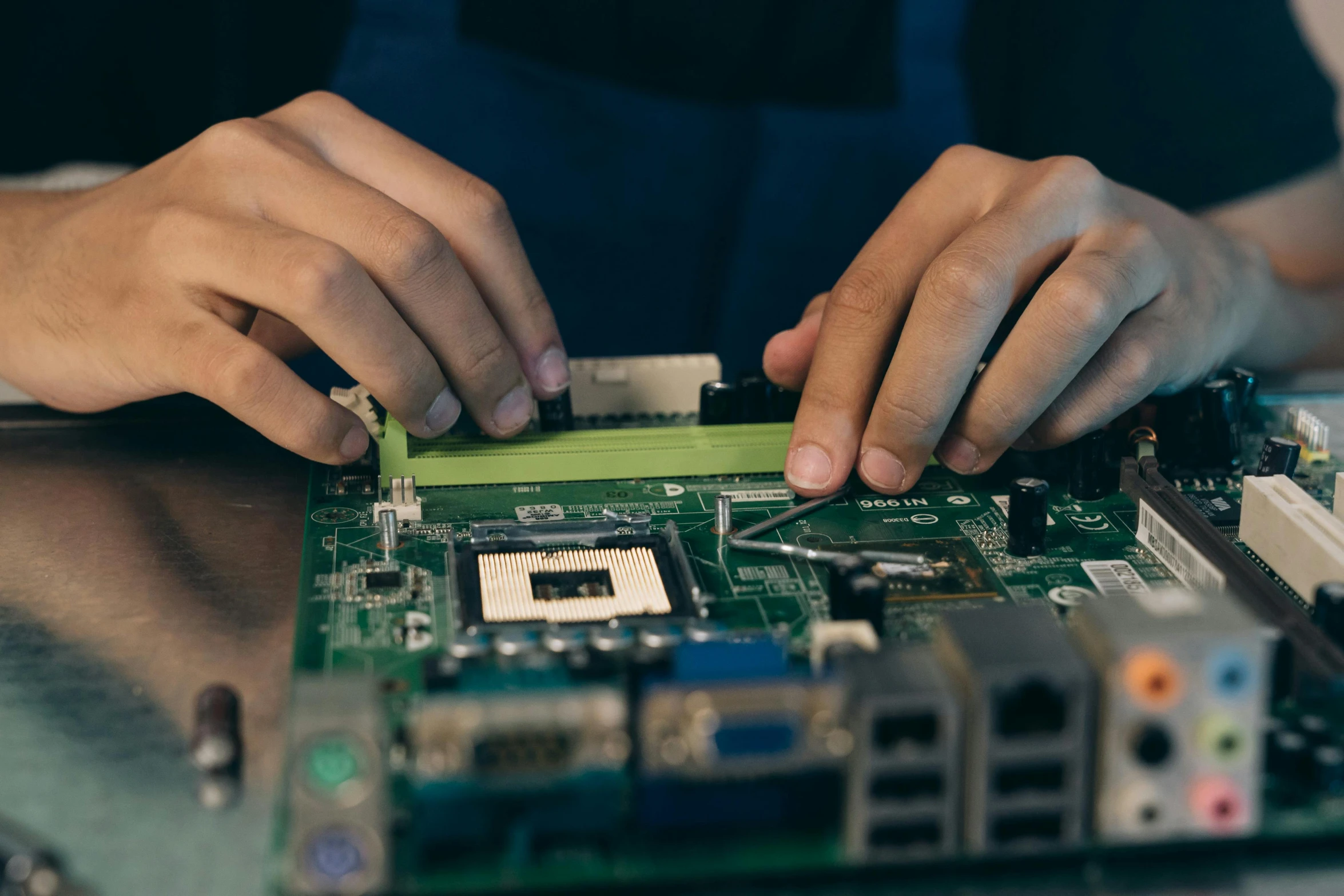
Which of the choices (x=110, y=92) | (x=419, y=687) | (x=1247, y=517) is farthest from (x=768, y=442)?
(x=110, y=92)

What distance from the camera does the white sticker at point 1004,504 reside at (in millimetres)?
1992

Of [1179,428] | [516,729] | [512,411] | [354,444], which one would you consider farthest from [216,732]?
[1179,428]

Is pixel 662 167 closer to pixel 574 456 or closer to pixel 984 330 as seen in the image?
pixel 574 456

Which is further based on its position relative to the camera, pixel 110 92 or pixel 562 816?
pixel 110 92

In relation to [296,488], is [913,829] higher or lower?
lower

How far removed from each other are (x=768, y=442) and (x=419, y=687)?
100cm

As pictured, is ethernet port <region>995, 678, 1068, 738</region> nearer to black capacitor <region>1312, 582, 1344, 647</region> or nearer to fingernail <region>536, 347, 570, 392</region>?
black capacitor <region>1312, 582, 1344, 647</region>

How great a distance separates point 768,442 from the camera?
88.6 inches

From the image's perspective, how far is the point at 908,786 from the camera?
1.17 metres

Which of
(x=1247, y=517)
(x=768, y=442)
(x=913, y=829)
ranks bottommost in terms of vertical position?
(x=913, y=829)

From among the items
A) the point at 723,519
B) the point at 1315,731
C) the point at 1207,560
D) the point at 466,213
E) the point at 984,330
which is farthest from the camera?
the point at 466,213

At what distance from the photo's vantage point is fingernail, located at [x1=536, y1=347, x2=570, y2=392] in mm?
2340

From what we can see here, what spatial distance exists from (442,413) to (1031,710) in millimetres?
1350

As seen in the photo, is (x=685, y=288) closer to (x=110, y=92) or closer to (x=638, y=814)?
(x=110, y=92)
